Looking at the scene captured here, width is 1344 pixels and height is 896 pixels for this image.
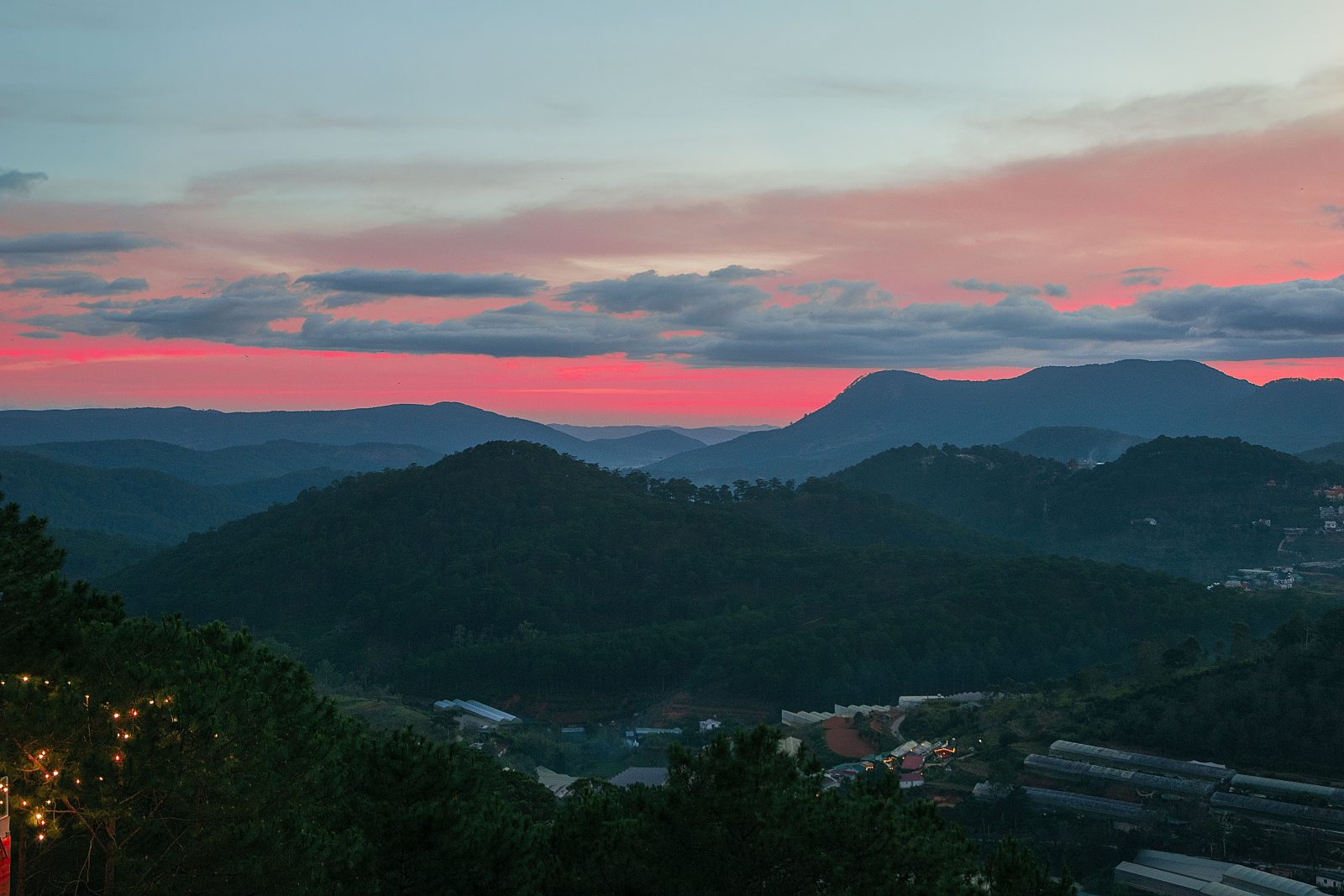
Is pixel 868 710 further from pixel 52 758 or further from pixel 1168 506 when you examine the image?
pixel 1168 506

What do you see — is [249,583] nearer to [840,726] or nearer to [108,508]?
[840,726]

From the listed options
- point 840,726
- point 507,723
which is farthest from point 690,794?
point 507,723

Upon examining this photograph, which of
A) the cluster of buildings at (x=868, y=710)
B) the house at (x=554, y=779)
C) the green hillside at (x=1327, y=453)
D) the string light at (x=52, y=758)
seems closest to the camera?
the string light at (x=52, y=758)

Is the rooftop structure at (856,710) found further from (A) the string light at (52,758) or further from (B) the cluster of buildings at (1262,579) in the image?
(A) the string light at (52,758)

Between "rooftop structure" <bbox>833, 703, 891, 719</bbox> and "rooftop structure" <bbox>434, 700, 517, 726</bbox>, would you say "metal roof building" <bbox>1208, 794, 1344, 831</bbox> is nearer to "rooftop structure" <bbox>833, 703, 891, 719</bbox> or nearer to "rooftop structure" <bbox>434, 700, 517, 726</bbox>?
"rooftop structure" <bbox>833, 703, 891, 719</bbox>

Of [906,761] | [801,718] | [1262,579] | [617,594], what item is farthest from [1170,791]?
[1262,579]

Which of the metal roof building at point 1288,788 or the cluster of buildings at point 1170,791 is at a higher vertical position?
the metal roof building at point 1288,788

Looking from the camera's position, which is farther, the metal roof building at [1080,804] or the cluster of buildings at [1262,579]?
the cluster of buildings at [1262,579]

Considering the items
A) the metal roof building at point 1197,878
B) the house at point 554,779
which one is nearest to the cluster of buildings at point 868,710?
the house at point 554,779
